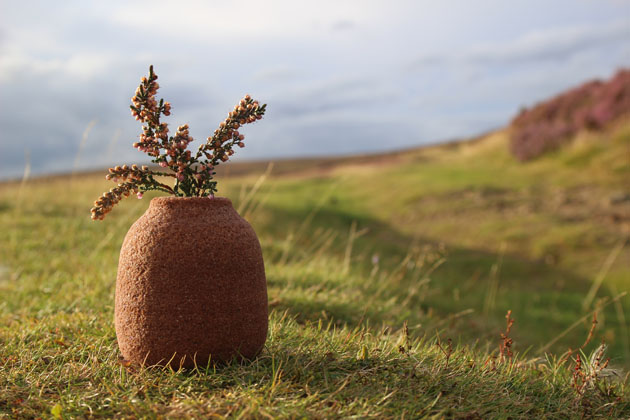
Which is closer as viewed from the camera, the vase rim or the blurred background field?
the vase rim

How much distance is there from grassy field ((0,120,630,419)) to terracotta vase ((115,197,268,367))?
17 centimetres

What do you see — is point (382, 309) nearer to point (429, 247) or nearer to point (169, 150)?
point (429, 247)

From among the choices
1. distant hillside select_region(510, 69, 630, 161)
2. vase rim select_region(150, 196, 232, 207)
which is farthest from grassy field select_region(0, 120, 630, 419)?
distant hillside select_region(510, 69, 630, 161)

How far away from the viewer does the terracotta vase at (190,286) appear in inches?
132

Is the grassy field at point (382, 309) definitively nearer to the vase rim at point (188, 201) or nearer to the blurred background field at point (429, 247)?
the blurred background field at point (429, 247)

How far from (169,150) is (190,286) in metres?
0.96

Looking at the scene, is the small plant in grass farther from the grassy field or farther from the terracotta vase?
the grassy field

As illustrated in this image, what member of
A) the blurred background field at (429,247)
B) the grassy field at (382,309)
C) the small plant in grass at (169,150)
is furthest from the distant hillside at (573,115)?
the small plant in grass at (169,150)

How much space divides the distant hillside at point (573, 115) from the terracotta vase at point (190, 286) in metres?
20.3

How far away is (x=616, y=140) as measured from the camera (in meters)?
18.7

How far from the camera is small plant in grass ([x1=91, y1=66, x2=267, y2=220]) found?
3578 millimetres

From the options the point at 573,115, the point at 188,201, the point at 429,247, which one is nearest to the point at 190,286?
the point at 188,201

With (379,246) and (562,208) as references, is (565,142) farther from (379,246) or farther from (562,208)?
(379,246)

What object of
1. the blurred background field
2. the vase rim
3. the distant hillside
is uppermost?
the distant hillside
